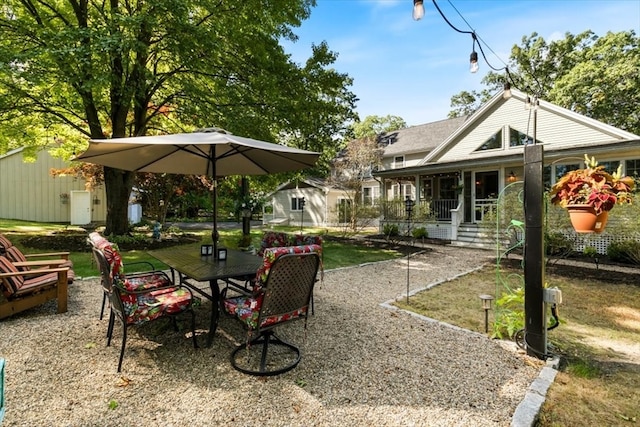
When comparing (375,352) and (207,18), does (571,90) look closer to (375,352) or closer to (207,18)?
(207,18)

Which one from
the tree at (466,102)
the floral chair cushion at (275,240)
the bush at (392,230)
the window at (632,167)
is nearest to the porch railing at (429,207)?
the bush at (392,230)

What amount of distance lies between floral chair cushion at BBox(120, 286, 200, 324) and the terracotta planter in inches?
149

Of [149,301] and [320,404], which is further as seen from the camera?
[149,301]

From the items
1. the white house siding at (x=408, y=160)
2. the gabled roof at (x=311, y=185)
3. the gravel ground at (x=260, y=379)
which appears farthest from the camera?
the white house siding at (x=408, y=160)

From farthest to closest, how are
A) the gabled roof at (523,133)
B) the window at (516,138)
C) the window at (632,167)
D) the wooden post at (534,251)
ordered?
the window at (516,138), the gabled roof at (523,133), the window at (632,167), the wooden post at (534,251)

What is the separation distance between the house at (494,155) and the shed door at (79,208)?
631 inches

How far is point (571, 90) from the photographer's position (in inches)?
795

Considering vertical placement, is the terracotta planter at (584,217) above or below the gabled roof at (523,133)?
below

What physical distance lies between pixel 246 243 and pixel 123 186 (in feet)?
17.5

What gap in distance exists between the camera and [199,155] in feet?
14.9

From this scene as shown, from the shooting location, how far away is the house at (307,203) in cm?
2238

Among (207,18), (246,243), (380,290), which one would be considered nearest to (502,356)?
(380,290)

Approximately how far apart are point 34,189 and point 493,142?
79.5 feet

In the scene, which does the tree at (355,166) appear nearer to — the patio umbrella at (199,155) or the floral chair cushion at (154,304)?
the patio umbrella at (199,155)
